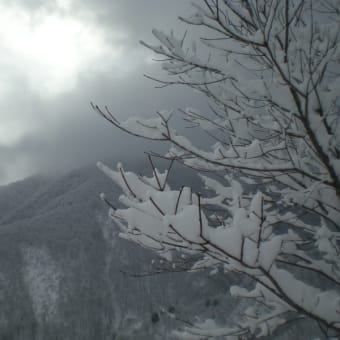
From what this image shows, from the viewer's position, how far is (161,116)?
1698 mm

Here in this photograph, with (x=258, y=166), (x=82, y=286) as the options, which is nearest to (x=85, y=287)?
(x=82, y=286)

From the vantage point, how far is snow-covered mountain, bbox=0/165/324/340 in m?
72.5

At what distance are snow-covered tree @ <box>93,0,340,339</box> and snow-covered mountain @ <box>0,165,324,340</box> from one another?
62.7 metres

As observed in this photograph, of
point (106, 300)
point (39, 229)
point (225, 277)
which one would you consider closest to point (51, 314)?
point (106, 300)

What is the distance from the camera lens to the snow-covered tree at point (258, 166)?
1257 millimetres

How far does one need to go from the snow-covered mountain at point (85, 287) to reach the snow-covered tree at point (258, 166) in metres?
62.7

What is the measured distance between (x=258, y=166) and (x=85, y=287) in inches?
3657

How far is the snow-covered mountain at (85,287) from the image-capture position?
72500mm

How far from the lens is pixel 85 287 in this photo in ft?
282

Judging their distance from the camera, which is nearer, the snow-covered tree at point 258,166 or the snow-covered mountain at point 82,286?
the snow-covered tree at point 258,166

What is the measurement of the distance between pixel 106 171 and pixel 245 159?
970 mm

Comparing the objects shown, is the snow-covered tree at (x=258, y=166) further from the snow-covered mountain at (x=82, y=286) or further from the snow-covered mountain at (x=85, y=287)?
the snow-covered mountain at (x=82, y=286)

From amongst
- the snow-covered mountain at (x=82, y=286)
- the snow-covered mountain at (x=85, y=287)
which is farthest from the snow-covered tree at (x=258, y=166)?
the snow-covered mountain at (x=82, y=286)

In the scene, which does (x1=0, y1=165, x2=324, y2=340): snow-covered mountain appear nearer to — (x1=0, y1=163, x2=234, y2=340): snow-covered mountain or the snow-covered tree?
(x1=0, y1=163, x2=234, y2=340): snow-covered mountain
